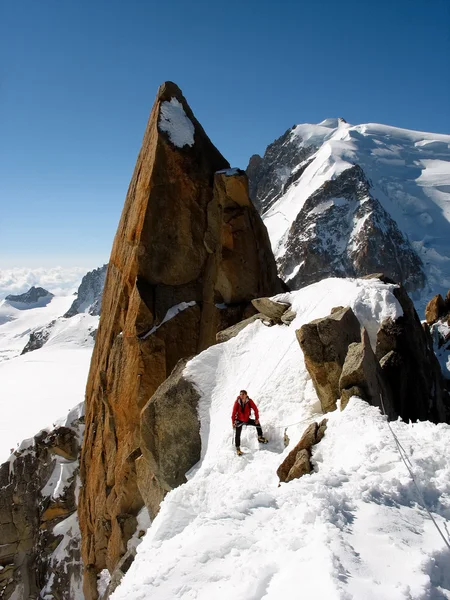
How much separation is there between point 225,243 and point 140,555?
53.3 ft

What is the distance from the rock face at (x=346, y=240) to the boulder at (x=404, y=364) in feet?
330

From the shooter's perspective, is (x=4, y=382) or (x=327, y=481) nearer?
(x=327, y=481)

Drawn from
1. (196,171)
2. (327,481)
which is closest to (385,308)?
(327,481)

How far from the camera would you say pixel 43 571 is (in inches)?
1064

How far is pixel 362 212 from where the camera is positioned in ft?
393

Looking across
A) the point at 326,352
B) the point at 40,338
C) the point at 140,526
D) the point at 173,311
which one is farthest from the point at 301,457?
the point at 40,338

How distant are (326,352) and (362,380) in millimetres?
1872

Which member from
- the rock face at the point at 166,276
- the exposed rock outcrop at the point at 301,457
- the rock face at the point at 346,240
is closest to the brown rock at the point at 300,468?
the exposed rock outcrop at the point at 301,457

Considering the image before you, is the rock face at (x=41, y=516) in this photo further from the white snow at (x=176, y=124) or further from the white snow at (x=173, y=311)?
the white snow at (x=176, y=124)

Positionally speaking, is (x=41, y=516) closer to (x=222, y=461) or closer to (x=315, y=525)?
(x=222, y=461)

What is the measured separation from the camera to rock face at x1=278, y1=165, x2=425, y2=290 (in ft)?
373

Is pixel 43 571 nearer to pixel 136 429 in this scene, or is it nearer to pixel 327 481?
pixel 136 429

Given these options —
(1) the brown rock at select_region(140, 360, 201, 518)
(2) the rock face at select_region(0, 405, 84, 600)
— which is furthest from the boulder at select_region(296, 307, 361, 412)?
(2) the rock face at select_region(0, 405, 84, 600)

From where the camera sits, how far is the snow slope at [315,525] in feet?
15.3
